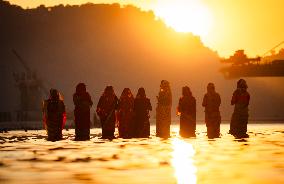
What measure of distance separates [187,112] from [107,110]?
2687mm

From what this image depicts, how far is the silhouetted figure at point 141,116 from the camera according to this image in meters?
20.7

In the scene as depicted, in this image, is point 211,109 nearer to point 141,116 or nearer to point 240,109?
point 240,109

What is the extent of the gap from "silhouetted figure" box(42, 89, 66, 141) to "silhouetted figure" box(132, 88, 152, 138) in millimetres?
2476

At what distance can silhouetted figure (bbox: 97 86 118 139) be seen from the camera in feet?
64.6

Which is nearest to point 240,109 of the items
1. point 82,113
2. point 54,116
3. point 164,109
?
point 164,109

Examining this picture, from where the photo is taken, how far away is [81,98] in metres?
19.2

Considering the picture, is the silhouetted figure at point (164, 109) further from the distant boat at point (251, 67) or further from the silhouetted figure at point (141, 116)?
the distant boat at point (251, 67)

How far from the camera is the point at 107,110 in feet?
64.7

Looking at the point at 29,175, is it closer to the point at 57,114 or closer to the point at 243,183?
the point at 243,183

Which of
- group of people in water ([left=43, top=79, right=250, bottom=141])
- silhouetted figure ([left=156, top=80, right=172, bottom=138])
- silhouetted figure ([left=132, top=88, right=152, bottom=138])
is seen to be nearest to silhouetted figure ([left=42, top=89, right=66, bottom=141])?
group of people in water ([left=43, top=79, right=250, bottom=141])

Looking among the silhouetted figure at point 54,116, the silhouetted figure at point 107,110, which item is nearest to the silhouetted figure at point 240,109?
the silhouetted figure at point 107,110

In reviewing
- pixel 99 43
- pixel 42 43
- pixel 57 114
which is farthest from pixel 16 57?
pixel 57 114

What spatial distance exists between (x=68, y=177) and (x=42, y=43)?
15042 cm

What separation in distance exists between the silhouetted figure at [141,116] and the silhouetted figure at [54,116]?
8.12 feet
